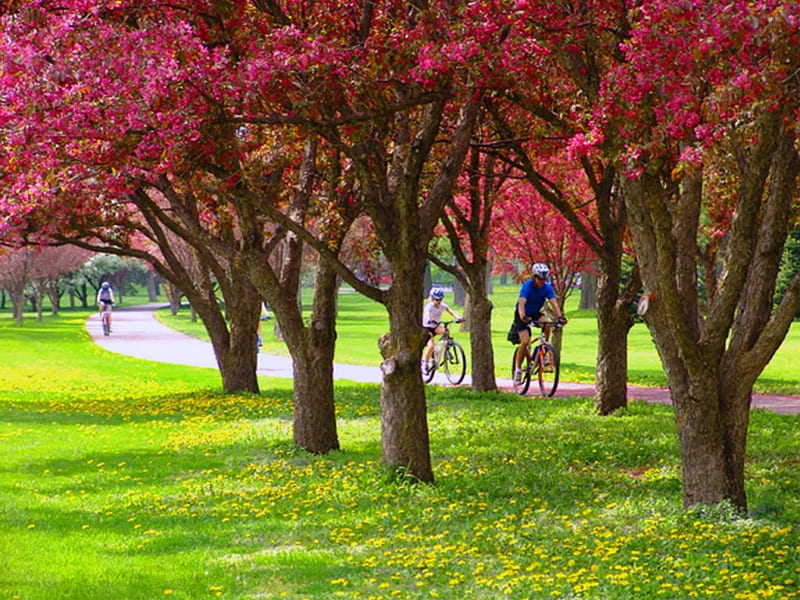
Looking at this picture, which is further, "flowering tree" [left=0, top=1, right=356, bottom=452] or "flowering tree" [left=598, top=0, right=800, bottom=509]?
"flowering tree" [left=0, top=1, right=356, bottom=452]

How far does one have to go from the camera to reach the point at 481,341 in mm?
18578

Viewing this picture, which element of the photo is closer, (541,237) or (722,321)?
(722,321)

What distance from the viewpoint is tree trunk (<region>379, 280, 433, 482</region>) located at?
10.5 meters

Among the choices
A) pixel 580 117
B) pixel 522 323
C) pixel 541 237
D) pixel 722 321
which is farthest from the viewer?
pixel 541 237

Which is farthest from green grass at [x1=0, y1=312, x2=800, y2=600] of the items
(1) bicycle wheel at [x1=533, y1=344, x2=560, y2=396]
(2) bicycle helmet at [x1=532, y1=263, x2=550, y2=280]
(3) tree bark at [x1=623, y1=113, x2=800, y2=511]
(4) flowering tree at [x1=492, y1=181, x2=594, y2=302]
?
(4) flowering tree at [x1=492, y1=181, x2=594, y2=302]

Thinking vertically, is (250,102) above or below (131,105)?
above

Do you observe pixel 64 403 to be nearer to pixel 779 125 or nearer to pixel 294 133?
pixel 294 133

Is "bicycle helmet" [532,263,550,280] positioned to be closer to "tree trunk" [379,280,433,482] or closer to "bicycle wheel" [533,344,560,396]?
"bicycle wheel" [533,344,560,396]

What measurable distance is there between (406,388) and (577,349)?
2578 cm

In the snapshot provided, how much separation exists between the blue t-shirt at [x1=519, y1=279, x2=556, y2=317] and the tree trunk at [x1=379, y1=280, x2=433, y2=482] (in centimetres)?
590

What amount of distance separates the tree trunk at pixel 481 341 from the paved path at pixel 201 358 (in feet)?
5.13

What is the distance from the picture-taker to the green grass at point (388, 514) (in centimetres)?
725

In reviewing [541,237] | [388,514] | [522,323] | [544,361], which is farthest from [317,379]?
[541,237]

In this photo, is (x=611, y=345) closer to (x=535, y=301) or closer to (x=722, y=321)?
(x=535, y=301)
